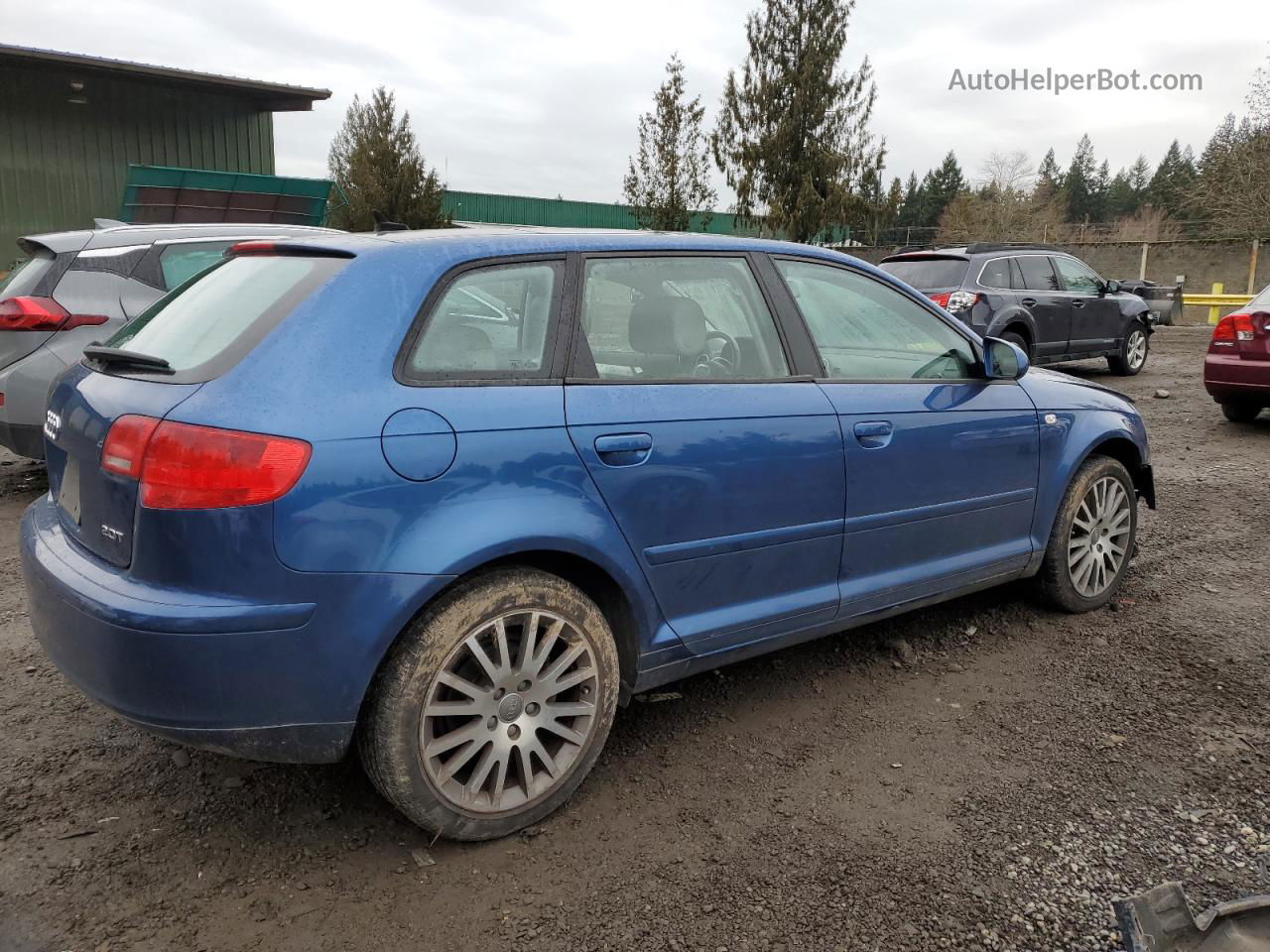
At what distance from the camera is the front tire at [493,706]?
236 centimetres

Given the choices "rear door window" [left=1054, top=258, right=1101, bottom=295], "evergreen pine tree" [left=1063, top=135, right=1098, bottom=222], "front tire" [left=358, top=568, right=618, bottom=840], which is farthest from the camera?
"evergreen pine tree" [left=1063, top=135, right=1098, bottom=222]

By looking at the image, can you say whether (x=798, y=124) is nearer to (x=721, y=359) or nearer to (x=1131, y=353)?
(x=1131, y=353)

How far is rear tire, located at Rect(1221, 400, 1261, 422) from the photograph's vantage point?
349 inches

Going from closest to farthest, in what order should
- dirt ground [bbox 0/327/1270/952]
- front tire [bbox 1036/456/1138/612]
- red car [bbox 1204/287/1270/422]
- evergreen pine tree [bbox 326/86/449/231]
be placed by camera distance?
dirt ground [bbox 0/327/1270/952] → front tire [bbox 1036/456/1138/612] → red car [bbox 1204/287/1270/422] → evergreen pine tree [bbox 326/86/449/231]

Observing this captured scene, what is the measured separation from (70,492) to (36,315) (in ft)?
11.8

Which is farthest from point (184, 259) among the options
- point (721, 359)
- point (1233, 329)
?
point (1233, 329)

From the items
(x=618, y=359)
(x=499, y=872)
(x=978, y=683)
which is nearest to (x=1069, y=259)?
(x=978, y=683)

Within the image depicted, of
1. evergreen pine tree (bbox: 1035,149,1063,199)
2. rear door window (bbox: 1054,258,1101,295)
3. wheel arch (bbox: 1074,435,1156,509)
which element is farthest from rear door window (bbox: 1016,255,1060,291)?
evergreen pine tree (bbox: 1035,149,1063,199)

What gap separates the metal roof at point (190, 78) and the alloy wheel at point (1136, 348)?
17112mm

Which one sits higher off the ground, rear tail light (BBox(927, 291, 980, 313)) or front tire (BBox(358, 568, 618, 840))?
rear tail light (BBox(927, 291, 980, 313))

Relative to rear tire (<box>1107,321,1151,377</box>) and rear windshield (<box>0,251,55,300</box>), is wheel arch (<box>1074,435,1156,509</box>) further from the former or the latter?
rear tire (<box>1107,321,1151,377</box>)

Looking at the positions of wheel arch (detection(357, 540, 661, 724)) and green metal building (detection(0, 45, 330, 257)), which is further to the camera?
green metal building (detection(0, 45, 330, 257))

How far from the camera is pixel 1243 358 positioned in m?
8.36

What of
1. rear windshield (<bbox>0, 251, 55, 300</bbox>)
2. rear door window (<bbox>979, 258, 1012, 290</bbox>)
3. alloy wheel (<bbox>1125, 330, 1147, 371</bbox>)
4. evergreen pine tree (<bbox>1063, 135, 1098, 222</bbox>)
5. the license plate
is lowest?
the license plate
